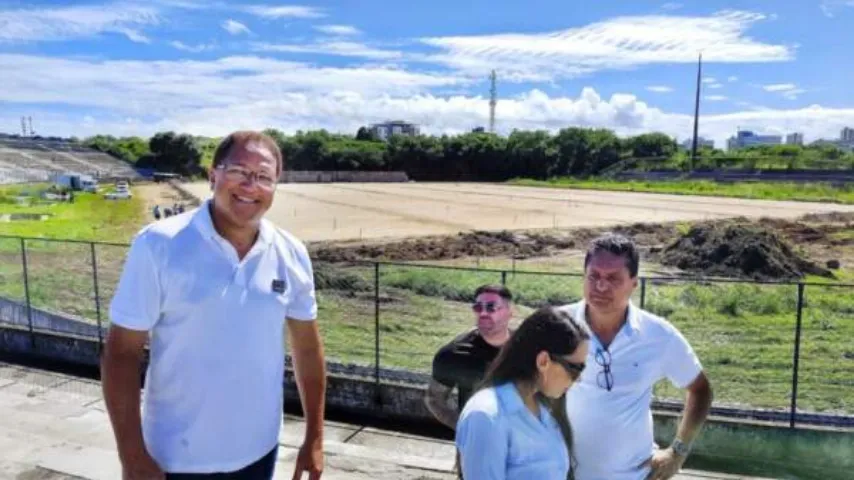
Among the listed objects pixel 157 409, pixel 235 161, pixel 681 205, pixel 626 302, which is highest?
pixel 235 161

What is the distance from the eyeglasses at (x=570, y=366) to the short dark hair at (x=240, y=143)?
3.83 feet

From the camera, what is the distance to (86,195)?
5566 centimetres

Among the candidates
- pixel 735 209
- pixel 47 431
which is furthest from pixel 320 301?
pixel 735 209

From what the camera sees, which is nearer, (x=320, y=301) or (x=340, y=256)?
(x=320, y=301)

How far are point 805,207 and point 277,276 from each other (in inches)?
2203

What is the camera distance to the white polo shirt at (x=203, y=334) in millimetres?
2125

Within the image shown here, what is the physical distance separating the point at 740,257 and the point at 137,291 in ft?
68.0

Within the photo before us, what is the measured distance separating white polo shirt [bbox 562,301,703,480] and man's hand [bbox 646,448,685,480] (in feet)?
0.21

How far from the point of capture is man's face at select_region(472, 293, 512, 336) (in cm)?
299

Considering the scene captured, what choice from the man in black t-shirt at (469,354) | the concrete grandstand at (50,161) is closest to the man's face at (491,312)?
the man in black t-shirt at (469,354)

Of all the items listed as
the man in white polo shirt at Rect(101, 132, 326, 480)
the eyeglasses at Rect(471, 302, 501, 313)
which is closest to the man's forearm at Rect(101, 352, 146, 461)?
the man in white polo shirt at Rect(101, 132, 326, 480)

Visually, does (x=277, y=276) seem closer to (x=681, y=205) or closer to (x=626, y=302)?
(x=626, y=302)

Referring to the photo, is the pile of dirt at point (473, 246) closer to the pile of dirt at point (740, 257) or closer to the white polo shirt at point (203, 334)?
the pile of dirt at point (740, 257)

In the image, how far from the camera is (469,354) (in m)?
2.99
